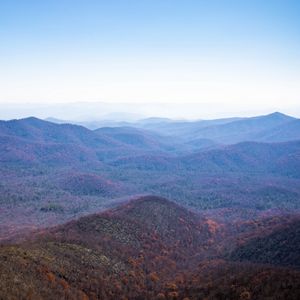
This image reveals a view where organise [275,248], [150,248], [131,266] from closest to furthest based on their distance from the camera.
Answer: [131,266]
[275,248]
[150,248]

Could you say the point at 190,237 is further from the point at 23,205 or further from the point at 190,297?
the point at 23,205

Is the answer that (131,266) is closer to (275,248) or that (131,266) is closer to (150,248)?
(150,248)

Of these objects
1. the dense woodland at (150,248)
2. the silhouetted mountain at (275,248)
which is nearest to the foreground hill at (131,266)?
the dense woodland at (150,248)

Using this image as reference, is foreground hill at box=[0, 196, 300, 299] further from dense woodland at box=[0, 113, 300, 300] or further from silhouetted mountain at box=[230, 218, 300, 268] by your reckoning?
silhouetted mountain at box=[230, 218, 300, 268]

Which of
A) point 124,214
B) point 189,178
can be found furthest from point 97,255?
point 189,178

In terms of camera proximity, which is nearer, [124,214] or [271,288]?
[271,288]

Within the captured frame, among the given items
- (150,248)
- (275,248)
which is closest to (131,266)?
(150,248)

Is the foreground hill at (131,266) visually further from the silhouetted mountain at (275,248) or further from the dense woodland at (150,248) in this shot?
the silhouetted mountain at (275,248)

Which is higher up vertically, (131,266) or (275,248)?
(275,248)
